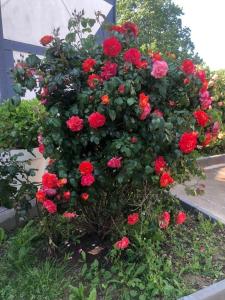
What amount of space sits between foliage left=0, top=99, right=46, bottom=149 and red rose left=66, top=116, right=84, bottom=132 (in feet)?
3.41

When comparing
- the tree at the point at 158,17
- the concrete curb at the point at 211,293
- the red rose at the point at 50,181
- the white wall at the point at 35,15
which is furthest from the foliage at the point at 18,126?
the tree at the point at 158,17

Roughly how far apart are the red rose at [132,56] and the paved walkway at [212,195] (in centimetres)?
215

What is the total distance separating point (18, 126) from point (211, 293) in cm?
256

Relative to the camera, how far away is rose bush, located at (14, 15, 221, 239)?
2473 mm

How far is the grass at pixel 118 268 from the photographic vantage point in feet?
8.59

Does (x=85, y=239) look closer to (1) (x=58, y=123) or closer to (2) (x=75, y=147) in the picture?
(2) (x=75, y=147)

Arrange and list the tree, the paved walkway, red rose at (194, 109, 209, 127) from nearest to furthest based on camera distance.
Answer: red rose at (194, 109, 209, 127) < the paved walkway < the tree

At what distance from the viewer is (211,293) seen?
2.56 meters

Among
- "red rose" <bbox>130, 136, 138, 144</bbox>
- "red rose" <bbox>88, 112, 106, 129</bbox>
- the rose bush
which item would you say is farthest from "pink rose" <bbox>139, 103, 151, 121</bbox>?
"red rose" <bbox>88, 112, 106, 129</bbox>

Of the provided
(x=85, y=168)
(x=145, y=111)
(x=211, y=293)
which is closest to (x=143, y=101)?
(x=145, y=111)

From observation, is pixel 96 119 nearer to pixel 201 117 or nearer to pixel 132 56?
pixel 132 56

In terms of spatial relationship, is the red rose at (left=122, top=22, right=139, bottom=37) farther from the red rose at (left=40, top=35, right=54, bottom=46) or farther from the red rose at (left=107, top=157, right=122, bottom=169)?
the red rose at (left=107, top=157, right=122, bottom=169)

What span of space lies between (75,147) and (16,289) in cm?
117

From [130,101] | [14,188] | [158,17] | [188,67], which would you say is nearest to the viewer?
[130,101]
